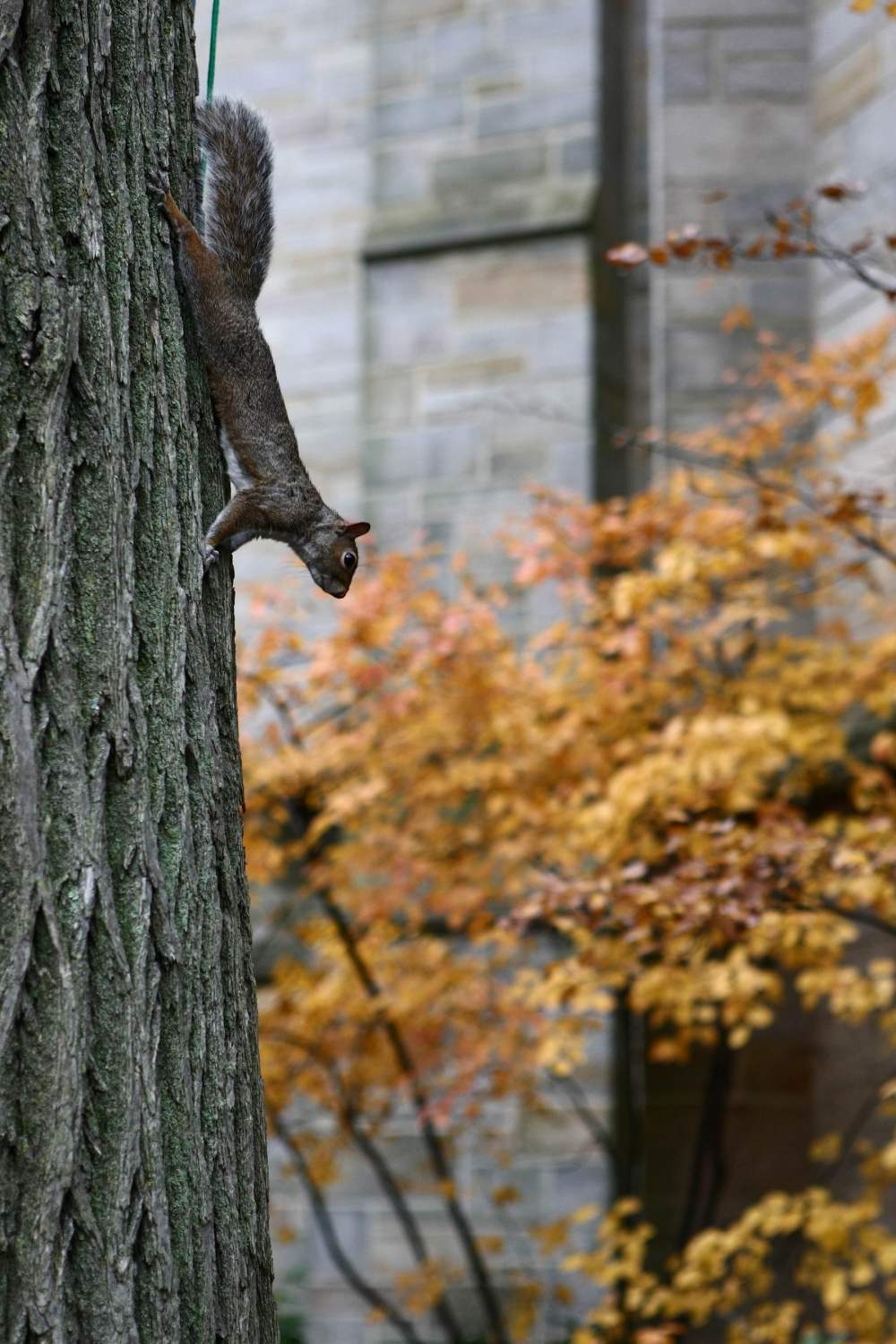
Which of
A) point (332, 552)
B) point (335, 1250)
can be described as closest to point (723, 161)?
point (335, 1250)

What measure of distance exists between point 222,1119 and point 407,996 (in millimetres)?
3844

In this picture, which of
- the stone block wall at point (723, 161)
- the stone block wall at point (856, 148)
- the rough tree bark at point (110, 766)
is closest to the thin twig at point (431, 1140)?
the stone block wall at point (856, 148)

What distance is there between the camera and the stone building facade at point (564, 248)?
23.6 ft

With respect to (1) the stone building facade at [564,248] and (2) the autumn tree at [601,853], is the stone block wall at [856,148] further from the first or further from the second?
(2) the autumn tree at [601,853]

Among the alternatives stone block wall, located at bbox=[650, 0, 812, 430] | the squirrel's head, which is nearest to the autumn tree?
stone block wall, located at bbox=[650, 0, 812, 430]

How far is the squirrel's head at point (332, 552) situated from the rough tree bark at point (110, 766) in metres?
0.34

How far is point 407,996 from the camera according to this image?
227 inches

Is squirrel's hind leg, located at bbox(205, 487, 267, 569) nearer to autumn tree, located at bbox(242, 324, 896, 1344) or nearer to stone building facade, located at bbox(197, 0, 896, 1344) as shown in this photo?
autumn tree, located at bbox(242, 324, 896, 1344)

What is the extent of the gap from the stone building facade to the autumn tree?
13.8 inches

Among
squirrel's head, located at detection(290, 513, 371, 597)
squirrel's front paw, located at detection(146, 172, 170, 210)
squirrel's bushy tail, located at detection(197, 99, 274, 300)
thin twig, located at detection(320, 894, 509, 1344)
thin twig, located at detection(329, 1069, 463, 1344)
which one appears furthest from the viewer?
thin twig, located at detection(329, 1069, 463, 1344)

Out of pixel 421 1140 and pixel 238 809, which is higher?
pixel 238 809

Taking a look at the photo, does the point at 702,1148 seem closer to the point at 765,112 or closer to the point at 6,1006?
the point at 765,112

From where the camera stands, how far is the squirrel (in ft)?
7.04

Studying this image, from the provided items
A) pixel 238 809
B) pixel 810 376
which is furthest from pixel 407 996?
pixel 238 809
